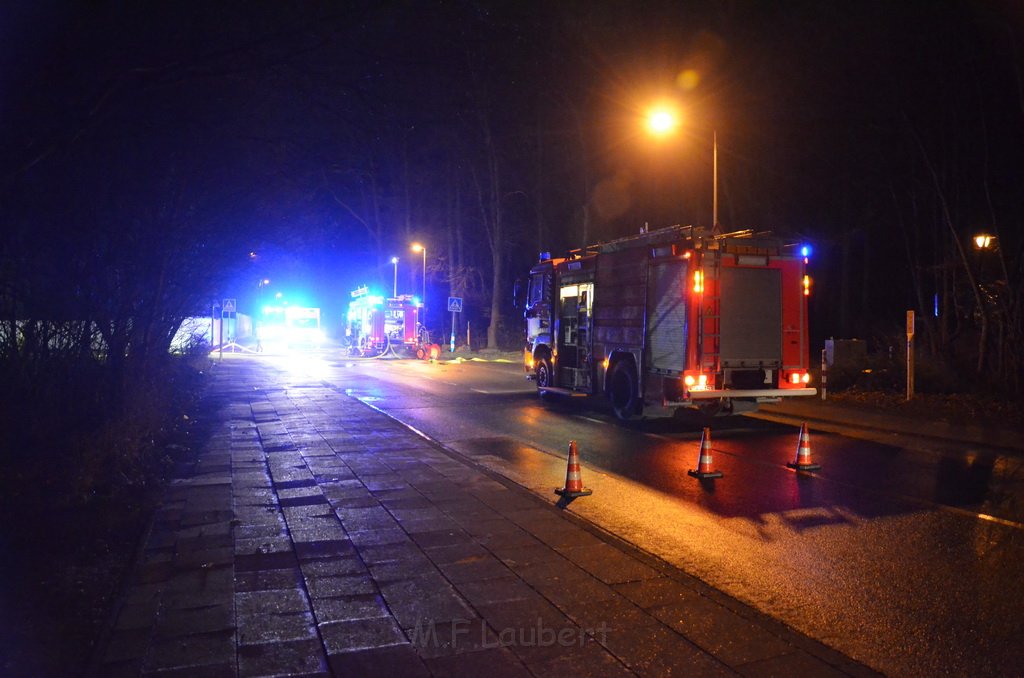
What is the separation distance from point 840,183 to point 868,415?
14.1 meters

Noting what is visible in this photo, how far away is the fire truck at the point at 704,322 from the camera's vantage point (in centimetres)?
1318

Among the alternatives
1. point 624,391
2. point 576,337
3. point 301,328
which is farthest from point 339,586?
point 301,328

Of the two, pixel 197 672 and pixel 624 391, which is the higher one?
pixel 624 391

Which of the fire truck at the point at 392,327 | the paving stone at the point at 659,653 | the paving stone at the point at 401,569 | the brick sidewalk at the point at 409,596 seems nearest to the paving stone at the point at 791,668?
the brick sidewalk at the point at 409,596

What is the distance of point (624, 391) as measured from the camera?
15.0 metres

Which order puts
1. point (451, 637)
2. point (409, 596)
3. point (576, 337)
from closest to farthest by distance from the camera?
point (451, 637) → point (409, 596) → point (576, 337)

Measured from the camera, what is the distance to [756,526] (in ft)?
24.0

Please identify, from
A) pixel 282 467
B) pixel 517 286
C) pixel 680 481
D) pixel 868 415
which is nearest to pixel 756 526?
pixel 680 481

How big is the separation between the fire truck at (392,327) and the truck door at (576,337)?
21.3m

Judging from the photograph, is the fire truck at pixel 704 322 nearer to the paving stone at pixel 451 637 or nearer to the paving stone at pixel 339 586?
the paving stone at pixel 339 586

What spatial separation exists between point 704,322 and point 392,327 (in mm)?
28186

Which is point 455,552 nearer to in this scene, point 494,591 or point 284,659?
point 494,591

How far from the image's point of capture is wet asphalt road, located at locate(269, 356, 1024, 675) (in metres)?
4.84

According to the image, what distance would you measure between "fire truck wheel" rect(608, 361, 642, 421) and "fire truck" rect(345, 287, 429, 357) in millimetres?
24111
